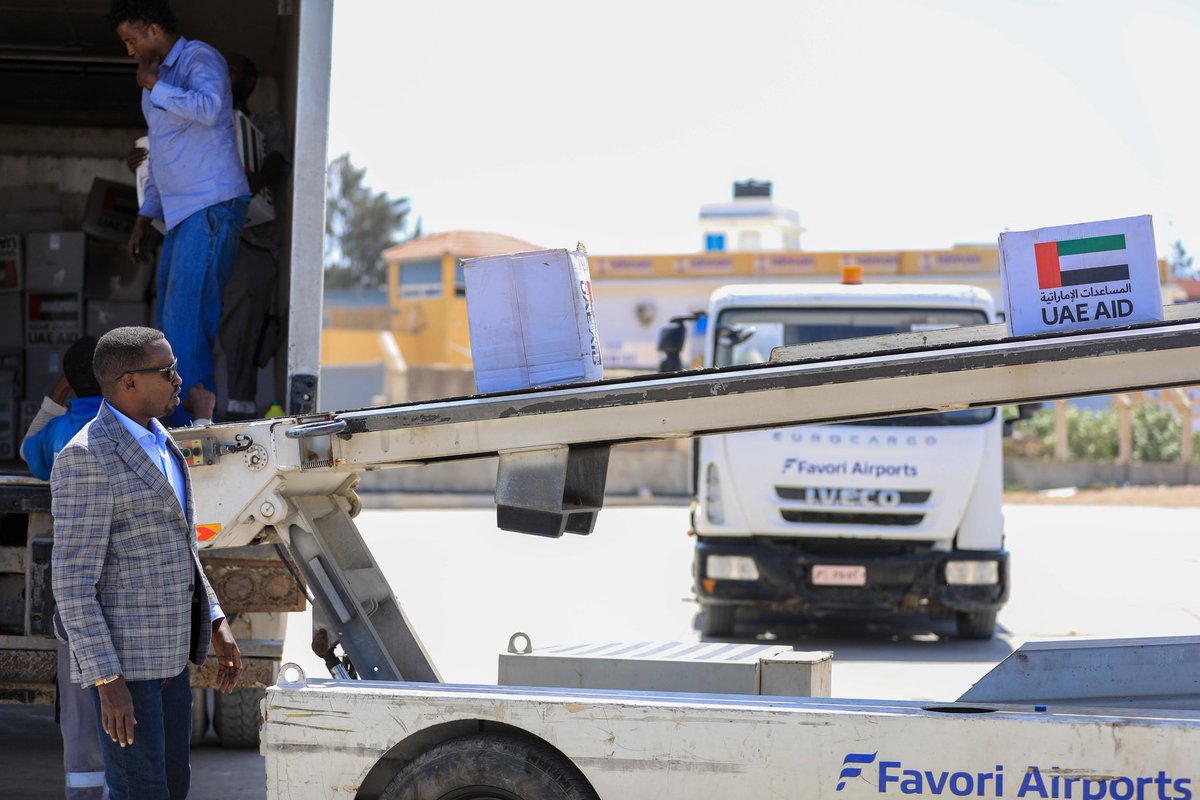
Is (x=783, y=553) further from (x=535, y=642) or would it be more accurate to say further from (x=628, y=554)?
(x=628, y=554)

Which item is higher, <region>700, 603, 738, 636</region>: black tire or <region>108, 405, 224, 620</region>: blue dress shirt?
<region>108, 405, 224, 620</region>: blue dress shirt

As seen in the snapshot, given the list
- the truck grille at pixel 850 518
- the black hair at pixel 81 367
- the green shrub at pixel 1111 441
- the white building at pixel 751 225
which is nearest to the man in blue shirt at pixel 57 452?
the black hair at pixel 81 367

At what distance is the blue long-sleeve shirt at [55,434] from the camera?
16.0 ft

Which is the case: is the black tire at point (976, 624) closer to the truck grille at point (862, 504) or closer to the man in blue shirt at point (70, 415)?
the truck grille at point (862, 504)

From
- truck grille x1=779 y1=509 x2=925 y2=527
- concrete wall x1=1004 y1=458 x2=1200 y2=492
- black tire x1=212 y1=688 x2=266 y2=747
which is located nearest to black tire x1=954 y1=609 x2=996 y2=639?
truck grille x1=779 y1=509 x2=925 y2=527

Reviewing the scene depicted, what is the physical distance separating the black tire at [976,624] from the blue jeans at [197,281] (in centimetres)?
649

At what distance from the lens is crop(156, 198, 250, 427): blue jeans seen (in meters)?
5.74

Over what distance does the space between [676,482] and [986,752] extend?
69.9 feet

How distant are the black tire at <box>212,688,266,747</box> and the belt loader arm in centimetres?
233

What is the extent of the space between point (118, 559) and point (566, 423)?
1275mm

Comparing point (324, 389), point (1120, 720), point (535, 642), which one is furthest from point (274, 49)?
point (324, 389)

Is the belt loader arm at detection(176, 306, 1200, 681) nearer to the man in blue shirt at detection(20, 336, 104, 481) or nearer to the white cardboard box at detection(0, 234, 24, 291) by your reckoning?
the man in blue shirt at detection(20, 336, 104, 481)

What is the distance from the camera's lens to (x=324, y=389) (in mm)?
34625

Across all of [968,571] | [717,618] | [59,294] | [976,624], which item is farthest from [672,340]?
[59,294]
